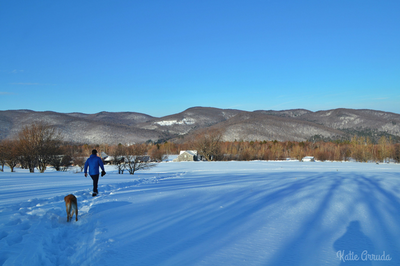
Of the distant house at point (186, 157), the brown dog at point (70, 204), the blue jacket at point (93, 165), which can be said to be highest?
the blue jacket at point (93, 165)

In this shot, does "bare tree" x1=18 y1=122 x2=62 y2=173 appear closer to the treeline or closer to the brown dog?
the treeline

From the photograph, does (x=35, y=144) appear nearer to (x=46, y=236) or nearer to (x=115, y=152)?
(x=115, y=152)

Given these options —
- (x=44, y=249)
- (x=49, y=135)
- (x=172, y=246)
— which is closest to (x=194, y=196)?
(x=172, y=246)

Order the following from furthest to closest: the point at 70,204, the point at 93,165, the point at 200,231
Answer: the point at 93,165 < the point at 70,204 < the point at 200,231

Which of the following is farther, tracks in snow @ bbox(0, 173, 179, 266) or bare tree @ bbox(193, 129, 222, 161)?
bare tree @ bbox(193, 129, 222, 161)

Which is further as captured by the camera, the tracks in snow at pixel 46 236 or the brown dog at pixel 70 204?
the brown dog at pixel 70 204

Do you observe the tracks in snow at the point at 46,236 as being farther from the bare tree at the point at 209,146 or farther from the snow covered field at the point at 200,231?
the bare tree at the point at 209,146

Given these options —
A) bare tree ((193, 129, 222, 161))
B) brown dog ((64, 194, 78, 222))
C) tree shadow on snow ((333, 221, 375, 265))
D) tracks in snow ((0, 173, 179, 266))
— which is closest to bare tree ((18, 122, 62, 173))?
tracks in snow ((0, 173, 179, 266))

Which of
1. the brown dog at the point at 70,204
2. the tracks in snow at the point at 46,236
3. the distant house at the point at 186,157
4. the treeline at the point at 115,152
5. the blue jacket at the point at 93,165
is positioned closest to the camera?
the tracks in snow at the point at 46,236

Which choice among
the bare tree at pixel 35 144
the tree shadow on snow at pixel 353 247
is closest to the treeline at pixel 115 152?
the bare tree at pixel 35 144

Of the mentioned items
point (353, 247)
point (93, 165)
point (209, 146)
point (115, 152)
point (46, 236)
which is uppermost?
point (209, 146)

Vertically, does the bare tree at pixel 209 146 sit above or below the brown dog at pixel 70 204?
above

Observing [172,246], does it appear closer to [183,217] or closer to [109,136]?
[183,217]

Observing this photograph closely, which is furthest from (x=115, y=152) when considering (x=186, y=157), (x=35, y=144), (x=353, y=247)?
(x=186, y=157)
